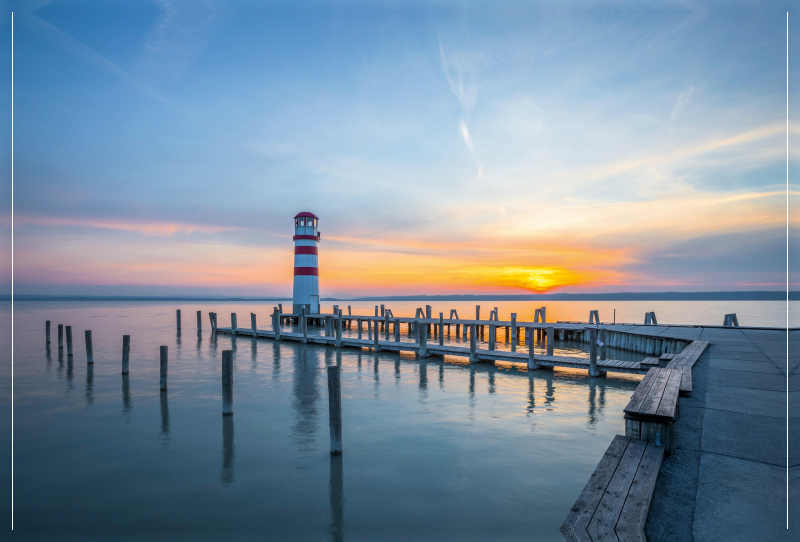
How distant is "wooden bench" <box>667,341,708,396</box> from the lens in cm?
863

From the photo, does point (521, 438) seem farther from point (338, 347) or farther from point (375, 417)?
point (338, 347)

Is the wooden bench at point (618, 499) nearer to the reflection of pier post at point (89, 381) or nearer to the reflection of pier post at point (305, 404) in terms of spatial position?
the reflection of pier post at point (305, 404)

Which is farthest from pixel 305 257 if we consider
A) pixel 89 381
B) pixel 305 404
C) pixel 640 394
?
pixel 640 394

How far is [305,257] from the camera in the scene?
1644 inches

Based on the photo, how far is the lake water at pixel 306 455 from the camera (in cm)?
708

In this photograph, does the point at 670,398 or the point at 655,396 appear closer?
the point at 670,398

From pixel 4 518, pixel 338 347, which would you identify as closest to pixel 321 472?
pixel 4 518

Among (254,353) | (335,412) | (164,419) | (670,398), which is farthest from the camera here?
(254,353)

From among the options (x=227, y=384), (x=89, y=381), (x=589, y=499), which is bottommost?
(x=89, y=381)

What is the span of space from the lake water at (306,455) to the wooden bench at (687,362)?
90.9 inches

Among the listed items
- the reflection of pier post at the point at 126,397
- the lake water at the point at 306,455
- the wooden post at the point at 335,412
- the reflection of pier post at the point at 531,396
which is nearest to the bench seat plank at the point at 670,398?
the lake water at the point at 306,455

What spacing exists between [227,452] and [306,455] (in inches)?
77.6

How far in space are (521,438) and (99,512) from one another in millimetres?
8862

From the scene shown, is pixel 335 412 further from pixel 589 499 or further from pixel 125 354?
pixel 125 354
